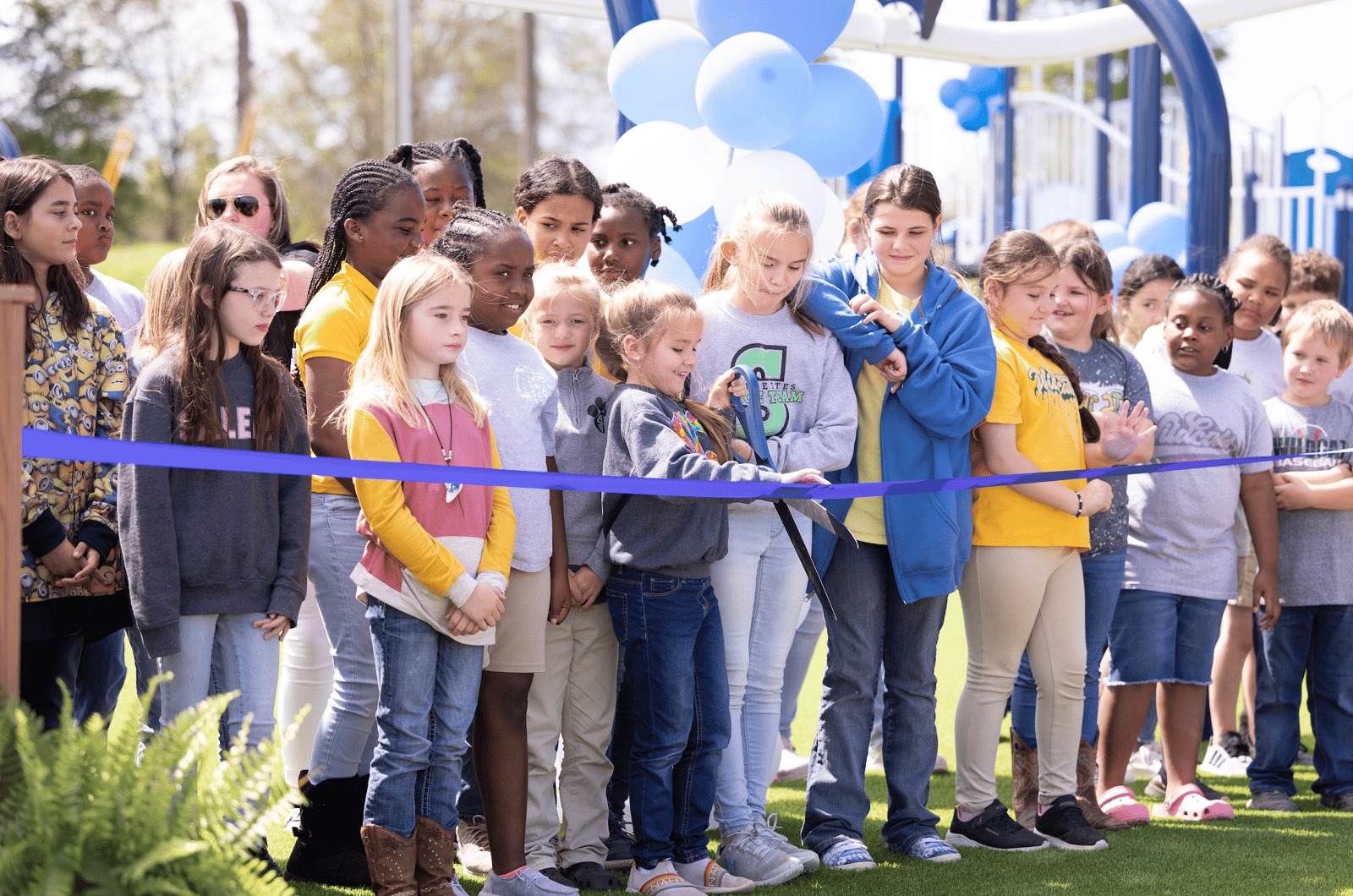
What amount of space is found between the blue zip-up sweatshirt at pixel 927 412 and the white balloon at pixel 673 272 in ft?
2.71

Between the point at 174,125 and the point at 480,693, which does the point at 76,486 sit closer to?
the point at 480,693

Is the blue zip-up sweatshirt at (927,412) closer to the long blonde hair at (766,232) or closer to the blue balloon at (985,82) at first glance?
the long blonde hair at (766,232)

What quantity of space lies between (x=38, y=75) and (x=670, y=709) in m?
26.1

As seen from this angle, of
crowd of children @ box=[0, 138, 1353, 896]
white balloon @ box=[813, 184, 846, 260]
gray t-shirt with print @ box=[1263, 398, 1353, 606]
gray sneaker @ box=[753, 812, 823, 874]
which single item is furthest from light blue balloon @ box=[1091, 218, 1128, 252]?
gray sneaker @ box=[753, 812, 823, 874]

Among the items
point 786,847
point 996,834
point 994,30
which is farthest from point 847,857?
point 994,30

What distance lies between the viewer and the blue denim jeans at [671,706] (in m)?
3.22

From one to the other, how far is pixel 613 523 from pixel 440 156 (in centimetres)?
151

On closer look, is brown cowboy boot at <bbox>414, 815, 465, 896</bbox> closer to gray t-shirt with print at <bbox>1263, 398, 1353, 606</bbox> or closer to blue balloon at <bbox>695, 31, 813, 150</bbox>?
blue balloon at <bbox>695, 31, 813, 150</bbox>

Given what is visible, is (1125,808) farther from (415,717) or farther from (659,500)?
(415,717)

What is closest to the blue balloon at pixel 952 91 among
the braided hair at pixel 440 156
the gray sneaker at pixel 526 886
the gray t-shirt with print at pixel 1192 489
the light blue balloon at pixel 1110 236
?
the light blue balloon at pixel 1110 236

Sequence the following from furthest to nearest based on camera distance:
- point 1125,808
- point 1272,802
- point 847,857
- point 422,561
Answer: point 1272,802 → point 1125,808 → point 847,857 → point 422,561

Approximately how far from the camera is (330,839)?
327 cm

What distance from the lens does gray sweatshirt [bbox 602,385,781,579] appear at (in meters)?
3.14

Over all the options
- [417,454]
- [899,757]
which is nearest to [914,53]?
[899,757]
